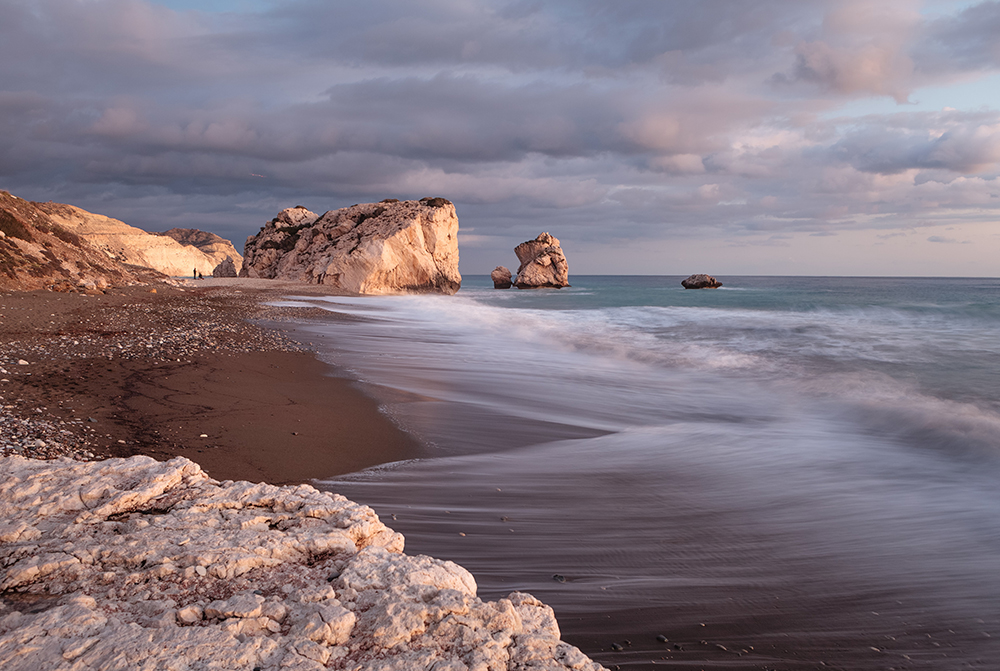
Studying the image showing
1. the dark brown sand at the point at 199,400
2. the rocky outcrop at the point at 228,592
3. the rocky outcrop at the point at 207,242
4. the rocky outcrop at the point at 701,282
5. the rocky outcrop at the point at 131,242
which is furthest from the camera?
the rocky outcrop at the point at 207,242

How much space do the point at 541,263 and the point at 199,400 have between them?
67.7 metres

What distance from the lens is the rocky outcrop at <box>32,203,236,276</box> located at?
84431 millimetres

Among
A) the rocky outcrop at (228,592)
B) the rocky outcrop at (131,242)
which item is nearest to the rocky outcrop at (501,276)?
the rocky outcrop at (131,242)

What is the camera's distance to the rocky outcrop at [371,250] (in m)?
41.8

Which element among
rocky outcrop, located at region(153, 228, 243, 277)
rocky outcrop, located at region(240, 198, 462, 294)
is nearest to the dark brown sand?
rocky outcrop, located at region(240, 198, 462, 294)

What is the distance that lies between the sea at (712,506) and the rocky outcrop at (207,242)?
155 metres

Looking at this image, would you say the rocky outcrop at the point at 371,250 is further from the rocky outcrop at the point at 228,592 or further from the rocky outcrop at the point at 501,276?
the rocky outcrop at the point at 228,592

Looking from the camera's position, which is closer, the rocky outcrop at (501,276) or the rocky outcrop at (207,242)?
the rocky outcrop at (501,276)

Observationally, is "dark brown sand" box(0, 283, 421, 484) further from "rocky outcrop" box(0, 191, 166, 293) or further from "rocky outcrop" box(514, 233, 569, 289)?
"rocky outcrop" box(514, 233, 569, 289)

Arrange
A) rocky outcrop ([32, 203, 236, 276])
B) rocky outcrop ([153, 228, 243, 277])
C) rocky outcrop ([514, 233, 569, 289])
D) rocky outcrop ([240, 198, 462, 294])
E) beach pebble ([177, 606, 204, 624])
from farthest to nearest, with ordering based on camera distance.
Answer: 1. rocky outcrop ([153, 228, 243, 277])
2. rocky outcrop ([32, 203, 236, 276])
3. rocky outcrop ([514, 233, 569, 289])
4. rocky outcrop ([240, 198, 462, 294])
5. beach pebble ([177, 606, 204, 624])

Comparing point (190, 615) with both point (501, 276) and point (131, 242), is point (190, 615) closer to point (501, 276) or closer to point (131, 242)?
point (501, 276)

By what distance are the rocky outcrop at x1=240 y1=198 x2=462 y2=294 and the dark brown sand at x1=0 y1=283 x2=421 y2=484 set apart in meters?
32.3

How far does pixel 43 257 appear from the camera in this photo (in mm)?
17859

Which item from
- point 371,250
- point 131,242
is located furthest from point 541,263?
point 131,242
